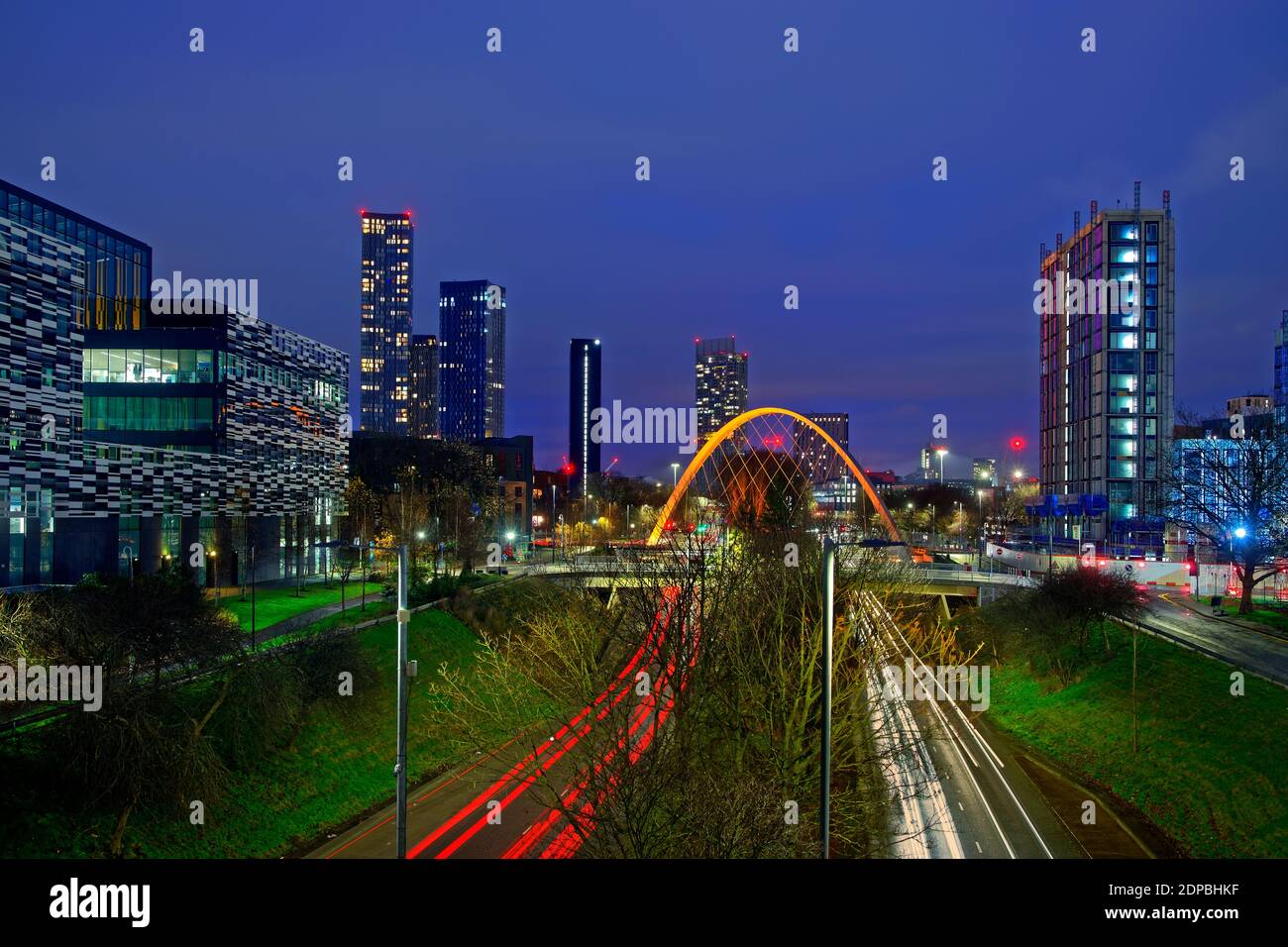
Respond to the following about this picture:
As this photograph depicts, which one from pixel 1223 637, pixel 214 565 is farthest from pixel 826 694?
pixel 214 565

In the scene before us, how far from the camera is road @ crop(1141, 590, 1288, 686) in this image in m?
27.0

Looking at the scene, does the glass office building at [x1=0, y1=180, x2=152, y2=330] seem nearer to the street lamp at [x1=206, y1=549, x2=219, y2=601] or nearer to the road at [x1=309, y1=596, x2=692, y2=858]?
the street lamp at [x1=206, y1=549, x2=219, y2=601]

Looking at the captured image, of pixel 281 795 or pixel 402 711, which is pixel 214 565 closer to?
pixel 281 795

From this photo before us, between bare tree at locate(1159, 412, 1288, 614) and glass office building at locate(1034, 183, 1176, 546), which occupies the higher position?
glass office building at locate(1034, 183, 1176, 546)

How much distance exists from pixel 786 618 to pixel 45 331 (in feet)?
112

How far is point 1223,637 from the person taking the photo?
32.2m

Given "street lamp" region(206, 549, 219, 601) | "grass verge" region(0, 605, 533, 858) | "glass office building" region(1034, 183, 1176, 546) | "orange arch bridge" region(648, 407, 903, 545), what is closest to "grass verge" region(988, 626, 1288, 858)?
"grass verge" region(0, 605, 533, 858)

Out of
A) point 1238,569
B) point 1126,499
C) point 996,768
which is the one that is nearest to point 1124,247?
point 1126,499

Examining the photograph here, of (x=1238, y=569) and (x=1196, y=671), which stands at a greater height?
(x=1238, y=569)

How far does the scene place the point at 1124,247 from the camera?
84.6m

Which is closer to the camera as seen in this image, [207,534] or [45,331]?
[45,331]
